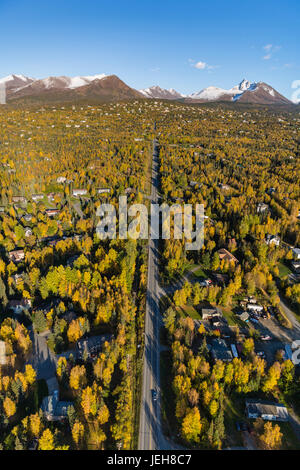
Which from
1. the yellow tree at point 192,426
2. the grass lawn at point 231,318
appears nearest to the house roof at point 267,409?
the yellow tree at point 192,426

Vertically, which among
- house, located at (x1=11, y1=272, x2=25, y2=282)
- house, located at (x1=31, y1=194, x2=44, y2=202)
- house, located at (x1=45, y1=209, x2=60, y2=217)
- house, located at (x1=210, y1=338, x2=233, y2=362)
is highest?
house, located at (x1=31, y1=194, x2=44, y2=202)

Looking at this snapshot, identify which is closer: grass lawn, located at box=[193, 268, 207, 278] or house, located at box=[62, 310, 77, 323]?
house, located at box=[62, 310, 77, 323]

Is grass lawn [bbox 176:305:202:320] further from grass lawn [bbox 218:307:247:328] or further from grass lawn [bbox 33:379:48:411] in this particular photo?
grass lawn [bbox 33:379:48:411]

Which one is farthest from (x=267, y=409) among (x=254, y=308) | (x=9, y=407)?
(x=9, y=407)

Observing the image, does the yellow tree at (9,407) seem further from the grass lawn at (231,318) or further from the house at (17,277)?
the grass lawn at (231,318)

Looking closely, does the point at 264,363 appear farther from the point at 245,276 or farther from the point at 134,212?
the point at 134,212

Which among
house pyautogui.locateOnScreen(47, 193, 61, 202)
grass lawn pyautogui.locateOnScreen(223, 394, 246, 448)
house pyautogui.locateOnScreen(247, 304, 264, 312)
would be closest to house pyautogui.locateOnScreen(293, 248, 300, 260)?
house pyautogui.locateOnScreen(247, 304, 264, 312)

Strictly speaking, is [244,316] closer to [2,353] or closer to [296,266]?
[296,266]
